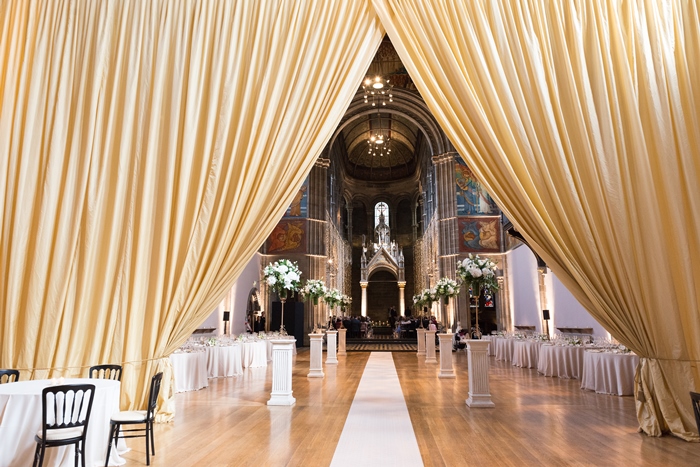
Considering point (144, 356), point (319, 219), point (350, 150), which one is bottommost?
point (144, 356)

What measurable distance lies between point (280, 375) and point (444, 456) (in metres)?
3.03

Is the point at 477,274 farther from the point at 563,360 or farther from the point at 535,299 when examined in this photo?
the point at 535,299

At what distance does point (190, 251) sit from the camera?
5203mm

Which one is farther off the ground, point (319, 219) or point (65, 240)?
point (319, 219)

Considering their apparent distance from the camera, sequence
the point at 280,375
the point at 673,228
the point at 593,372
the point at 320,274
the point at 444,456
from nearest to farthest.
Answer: the point at 444,456
the point at 673,228
the point at 280,375
the point at 593,372
the point at 320,274

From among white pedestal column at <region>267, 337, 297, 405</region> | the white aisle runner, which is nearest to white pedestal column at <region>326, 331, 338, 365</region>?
the white aisle runner

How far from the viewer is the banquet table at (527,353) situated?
10.8 m

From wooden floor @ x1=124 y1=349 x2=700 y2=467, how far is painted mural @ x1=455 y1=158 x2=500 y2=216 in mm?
13869

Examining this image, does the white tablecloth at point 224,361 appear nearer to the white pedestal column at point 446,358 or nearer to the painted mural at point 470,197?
the white pedestal column at point 446,358

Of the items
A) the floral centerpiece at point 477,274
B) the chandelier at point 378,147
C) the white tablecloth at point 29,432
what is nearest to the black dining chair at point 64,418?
the white tablecloth at point 29,432

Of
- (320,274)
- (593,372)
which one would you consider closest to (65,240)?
(593,372)

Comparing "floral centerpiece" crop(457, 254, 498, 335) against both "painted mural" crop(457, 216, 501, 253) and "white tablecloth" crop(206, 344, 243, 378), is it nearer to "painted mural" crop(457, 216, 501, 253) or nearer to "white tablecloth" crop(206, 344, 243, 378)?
"white tablecloth" crop(206, 344, 243, 378)

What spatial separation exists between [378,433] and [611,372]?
425 cm

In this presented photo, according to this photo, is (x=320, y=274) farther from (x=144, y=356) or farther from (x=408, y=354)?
(x=144, y=356)
